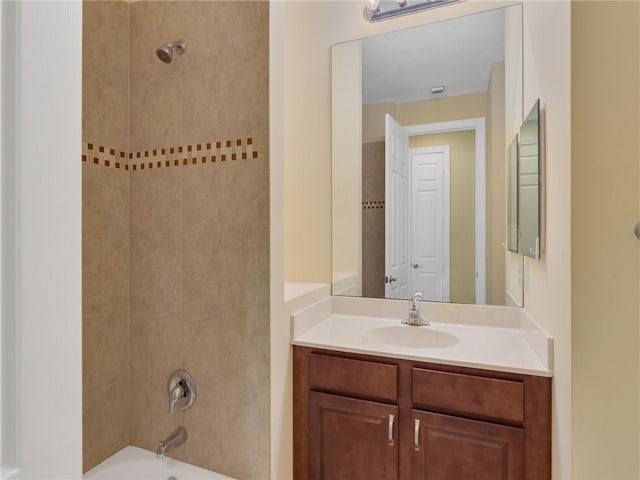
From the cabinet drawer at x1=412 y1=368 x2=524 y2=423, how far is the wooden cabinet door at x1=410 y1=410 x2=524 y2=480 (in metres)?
0.04

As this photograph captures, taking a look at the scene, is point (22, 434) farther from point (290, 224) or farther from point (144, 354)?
point (290, 224)

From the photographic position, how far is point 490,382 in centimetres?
129

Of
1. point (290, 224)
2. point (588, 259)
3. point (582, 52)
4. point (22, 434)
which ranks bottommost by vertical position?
point (22, 434)

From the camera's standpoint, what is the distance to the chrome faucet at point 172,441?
1529 millimetres

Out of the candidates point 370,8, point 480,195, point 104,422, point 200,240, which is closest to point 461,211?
point 480,195

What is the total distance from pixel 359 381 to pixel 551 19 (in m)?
1.44

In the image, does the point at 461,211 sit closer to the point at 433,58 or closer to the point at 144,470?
the point at 433,58

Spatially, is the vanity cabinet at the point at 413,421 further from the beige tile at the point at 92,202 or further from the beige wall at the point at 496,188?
the beige tile at the point at 92,202

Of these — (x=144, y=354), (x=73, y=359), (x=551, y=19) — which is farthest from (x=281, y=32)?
(x=144, y=354)

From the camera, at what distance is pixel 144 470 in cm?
158

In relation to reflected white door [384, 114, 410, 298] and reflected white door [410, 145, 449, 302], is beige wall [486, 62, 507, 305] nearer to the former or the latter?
reflected white door [410, 145, 449, 302]

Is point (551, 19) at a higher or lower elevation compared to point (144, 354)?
higher

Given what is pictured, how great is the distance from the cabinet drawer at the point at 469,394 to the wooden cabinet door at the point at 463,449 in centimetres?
4

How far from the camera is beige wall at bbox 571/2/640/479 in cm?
97
